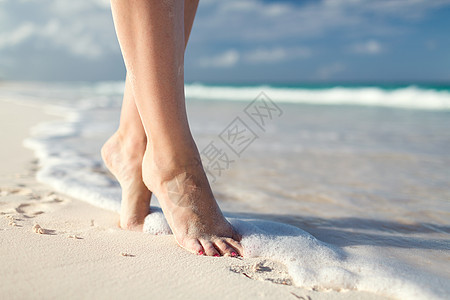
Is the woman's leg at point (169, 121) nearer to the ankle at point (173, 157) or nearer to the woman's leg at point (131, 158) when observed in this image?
the ankle at point (173, 157)

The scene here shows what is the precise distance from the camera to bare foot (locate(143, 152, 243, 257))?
43.8 inches

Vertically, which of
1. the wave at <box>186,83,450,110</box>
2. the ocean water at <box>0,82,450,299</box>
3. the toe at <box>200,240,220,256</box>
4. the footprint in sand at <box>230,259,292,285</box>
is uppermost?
the wave at <box>186,83,450,110</box>

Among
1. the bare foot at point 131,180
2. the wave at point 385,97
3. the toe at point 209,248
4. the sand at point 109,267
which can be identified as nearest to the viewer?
the sand at point 109,267

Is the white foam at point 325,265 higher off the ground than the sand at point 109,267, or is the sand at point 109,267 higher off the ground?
the white foam at point 325,265

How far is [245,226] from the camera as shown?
1.21 meters

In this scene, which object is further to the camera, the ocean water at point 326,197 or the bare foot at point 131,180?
the bare foot at point 131,180

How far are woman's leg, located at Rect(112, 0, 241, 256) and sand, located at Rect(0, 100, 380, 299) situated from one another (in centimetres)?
8

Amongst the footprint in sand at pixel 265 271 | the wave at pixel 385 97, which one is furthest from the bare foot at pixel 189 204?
the wave at pixel 385 97

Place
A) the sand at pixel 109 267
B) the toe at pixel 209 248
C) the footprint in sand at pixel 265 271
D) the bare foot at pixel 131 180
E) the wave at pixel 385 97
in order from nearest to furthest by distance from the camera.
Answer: the sand at pixel 109 267 → the footprint in sand at pixel 265 271 → the toe at pixel 209 248 → the bare foot at pixel 131 180 → the wave at pixel 385 97

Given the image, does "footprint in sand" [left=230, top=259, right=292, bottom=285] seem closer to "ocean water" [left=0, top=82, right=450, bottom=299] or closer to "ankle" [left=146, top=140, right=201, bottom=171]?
"ocean water" [left=0, top=82, right=450, bottom=299]

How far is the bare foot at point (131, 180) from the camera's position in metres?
1.27

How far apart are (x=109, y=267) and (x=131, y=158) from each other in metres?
0.50

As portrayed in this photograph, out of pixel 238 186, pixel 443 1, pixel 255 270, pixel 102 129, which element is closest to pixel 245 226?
pixel 255 270

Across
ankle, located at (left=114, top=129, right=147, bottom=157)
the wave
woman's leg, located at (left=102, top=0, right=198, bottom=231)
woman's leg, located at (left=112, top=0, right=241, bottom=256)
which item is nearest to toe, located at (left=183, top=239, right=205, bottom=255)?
woman's leg, located at (left=112, top=0, right=241, bottom=256)
